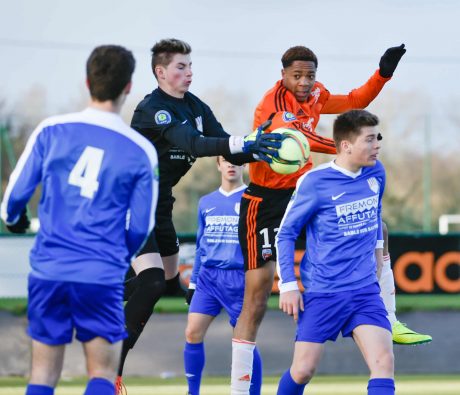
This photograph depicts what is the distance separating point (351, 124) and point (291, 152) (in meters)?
0.52

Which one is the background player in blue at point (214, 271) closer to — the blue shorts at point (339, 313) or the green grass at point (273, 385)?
the green grass at point (273, 385)

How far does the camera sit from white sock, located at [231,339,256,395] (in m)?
7.65

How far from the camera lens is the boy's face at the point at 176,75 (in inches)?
291

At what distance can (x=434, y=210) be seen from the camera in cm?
2180

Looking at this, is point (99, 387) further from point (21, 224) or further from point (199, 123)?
point (199, 123)

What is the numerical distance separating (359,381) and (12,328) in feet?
12.7

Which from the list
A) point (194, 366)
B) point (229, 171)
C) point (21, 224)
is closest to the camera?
point (21, 224)

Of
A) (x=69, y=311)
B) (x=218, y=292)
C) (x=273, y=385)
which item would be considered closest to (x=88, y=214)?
(x=69, y=311)

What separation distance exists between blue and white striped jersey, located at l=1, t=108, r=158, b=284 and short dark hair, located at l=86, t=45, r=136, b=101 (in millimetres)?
96

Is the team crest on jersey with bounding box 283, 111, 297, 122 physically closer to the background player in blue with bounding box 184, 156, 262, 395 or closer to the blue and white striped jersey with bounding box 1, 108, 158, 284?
the blue and white striped jersey with bounding box 1, 108, 158, 284

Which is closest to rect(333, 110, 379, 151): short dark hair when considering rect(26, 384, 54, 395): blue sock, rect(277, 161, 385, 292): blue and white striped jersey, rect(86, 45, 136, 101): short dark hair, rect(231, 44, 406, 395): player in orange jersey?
rect(277, 161, 385, 292): blue and white striped jersey

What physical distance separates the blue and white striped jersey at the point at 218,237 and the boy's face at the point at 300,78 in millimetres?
2425

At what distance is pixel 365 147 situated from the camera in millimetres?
6668

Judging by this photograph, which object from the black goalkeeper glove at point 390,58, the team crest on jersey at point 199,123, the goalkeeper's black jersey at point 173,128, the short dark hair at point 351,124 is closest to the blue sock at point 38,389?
the goalkeeper's black jersey at point 173,128
